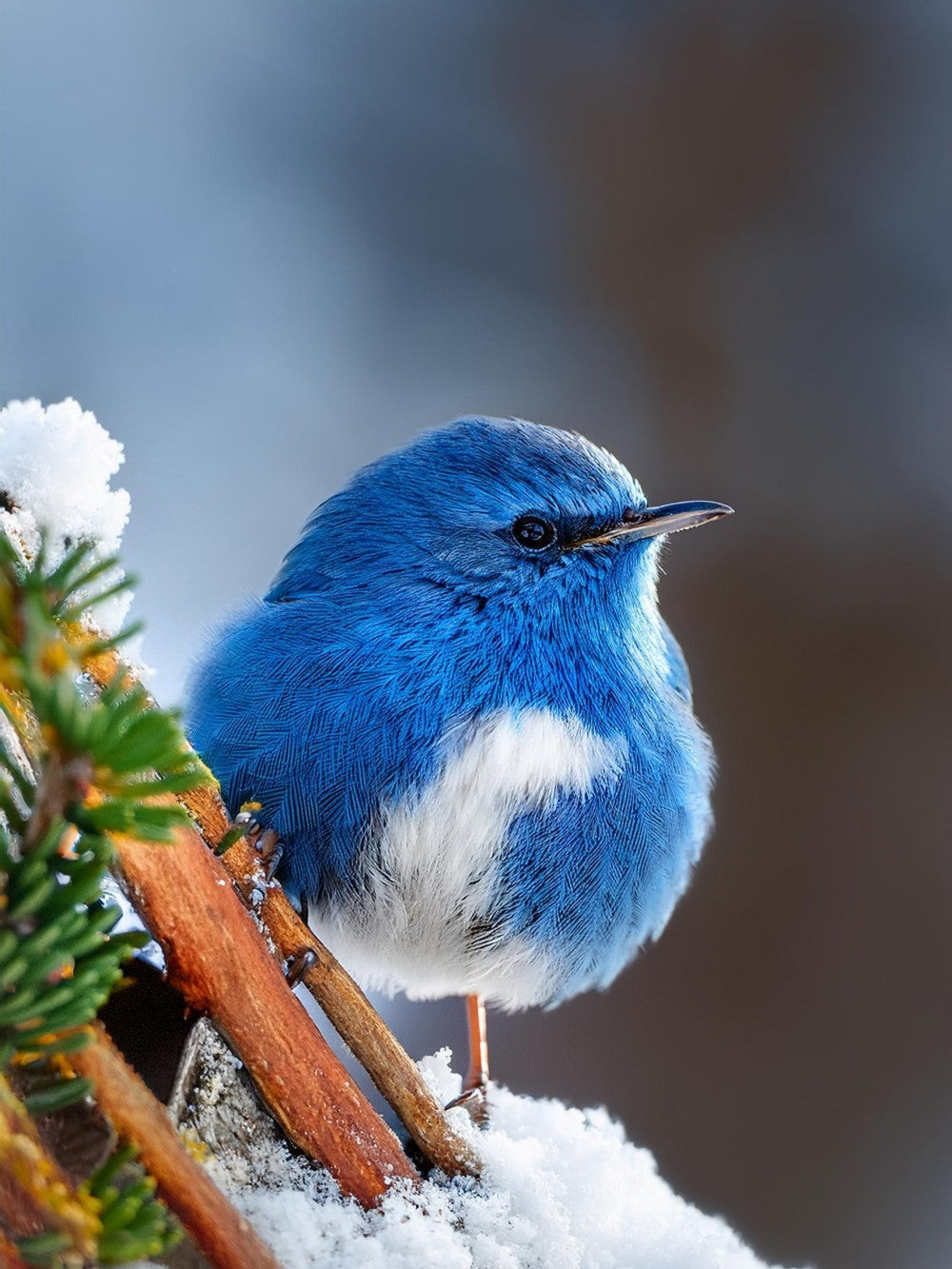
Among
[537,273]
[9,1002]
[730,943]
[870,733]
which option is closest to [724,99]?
[537,273]

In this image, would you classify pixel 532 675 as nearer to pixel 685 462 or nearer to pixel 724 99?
pixel 685 462

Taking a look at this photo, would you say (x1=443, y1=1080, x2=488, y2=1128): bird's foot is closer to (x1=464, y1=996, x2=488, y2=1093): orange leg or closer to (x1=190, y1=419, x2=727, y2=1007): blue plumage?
(x1=190, y1=419, x2=727, y2=1007): blue plumage

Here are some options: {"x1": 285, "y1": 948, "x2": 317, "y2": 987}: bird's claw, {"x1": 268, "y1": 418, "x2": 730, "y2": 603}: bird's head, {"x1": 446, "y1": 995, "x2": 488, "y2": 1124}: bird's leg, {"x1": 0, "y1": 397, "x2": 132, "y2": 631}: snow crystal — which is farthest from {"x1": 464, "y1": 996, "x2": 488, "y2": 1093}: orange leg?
{"x1": 0, "y1": 397, "x2": 132, "y2": 631}: snow crystal

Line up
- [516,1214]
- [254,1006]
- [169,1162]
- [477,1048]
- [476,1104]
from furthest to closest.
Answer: [477,1048] < [476,1104] < [516,1214] < [254,1006] < [169,1162]

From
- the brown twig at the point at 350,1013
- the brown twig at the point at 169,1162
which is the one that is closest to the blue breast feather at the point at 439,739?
the brown twig at the point at 350,1013

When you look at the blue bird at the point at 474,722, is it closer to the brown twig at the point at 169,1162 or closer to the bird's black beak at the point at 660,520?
the bird's black beak at the point at 660,520

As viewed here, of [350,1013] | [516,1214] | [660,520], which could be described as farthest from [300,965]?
[660,520]

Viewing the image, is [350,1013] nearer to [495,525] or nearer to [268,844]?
[268,844]
